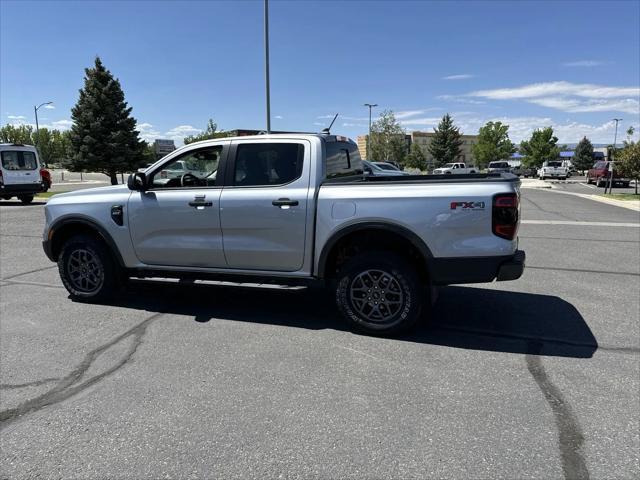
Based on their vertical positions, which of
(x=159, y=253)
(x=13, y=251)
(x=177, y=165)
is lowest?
(x=13, y=251)

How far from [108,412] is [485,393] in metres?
2.61

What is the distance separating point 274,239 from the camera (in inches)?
184

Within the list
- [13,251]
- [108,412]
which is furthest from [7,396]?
[13,251]

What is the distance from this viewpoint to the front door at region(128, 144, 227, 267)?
4914 millimetres

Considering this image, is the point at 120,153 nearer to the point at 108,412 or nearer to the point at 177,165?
the point at 177,165

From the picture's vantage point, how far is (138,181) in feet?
16.8

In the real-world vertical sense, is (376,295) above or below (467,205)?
below

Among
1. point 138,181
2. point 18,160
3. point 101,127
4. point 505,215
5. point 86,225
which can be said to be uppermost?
point 101,127

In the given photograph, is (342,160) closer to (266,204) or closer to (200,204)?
(266,204)

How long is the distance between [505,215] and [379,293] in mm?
1302

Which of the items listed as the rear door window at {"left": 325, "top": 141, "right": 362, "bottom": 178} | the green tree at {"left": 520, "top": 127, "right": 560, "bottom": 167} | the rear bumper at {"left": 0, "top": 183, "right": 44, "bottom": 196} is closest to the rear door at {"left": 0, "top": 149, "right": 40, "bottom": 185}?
the rear bumper at {"left": 0, "top": 183, "right": 44, "bottom": 196}

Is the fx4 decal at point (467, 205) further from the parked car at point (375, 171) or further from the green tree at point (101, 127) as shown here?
the green tree at point (101, 127)

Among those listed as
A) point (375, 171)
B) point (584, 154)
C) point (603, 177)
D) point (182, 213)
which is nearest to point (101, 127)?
point (375, 171)

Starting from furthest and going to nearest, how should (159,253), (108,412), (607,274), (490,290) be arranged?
→ (607,274)
(490,290)
(159,253)
(108,412)
